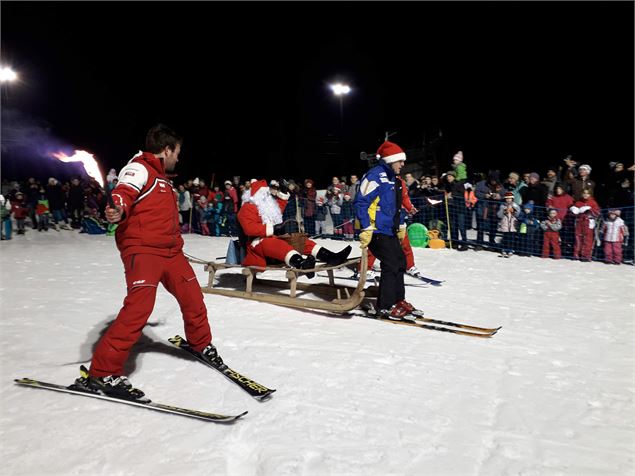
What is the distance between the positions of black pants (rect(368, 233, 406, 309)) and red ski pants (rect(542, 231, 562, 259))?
5680 mm

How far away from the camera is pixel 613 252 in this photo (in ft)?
28.7

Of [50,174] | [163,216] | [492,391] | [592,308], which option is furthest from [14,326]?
[50,174]

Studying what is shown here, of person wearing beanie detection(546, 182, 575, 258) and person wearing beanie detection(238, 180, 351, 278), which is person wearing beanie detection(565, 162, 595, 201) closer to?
person wearing beanie detection(546, 182, 575, 258)

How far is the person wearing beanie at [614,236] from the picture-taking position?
8664mm

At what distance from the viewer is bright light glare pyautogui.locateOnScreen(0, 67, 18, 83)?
2744cm

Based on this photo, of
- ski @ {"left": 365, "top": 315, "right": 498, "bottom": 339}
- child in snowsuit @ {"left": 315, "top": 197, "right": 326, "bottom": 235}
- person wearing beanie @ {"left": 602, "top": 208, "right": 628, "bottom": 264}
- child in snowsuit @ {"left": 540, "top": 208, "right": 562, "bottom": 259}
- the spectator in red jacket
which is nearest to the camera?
ski @ {"left": 365, "top": 315, "right": 498, "bottom": 339}

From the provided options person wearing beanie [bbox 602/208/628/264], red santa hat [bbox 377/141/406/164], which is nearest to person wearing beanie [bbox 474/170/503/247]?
person wearing beanie [bbox 602/208/628/264]

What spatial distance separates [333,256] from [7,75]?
31.5m

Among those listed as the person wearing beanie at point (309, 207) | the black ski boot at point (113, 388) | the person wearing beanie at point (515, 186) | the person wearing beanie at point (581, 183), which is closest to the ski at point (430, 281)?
the person wearing beanie at point (581, 183)

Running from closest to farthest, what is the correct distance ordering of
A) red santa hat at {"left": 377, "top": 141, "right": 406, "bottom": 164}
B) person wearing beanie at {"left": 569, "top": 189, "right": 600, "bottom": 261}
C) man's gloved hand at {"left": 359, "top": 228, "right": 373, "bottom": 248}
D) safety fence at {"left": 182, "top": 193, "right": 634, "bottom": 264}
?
man's gloved hand at {"left": 359, "top": 228, "right": 373, "bottom": 248}
red santa hat at {"left": 377, "top": 141, "right": 406, "bottom": 164}
safety fence at {"left": 182, "top": 193, "right": 634, "bottom": 264}
person wearing beanie at {"left": 569, "top": 189, "right": 600, "bottom": 261}

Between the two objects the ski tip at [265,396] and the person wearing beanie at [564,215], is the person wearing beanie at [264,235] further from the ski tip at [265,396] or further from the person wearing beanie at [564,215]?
the person wearing beanie at [564,215]

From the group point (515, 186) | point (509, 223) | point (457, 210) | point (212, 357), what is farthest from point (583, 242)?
point (212, 357)

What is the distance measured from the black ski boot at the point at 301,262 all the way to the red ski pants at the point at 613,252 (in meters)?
6.36

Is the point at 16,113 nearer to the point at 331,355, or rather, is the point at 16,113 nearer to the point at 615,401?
the point at 331,355
